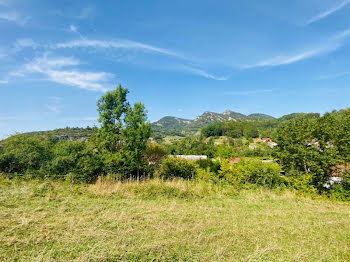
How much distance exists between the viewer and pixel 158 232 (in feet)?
10.6

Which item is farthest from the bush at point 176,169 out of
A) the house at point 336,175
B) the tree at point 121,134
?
the house at point 336,175

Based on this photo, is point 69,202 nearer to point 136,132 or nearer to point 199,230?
point 199,230

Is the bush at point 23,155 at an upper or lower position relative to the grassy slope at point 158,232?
upper

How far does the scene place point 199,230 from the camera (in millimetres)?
3510

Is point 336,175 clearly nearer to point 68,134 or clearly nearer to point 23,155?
point 23,155

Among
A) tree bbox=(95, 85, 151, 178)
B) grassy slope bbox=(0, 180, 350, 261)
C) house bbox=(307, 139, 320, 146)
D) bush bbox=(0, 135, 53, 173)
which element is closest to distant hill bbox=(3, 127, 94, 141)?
bush bbox=(0, 135, 53, 173)

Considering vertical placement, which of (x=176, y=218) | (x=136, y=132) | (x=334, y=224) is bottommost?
(x=334, y=224)

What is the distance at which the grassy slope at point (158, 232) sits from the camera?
2.62 meters

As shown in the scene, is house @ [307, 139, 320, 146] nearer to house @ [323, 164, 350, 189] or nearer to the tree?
house @ [323, 164, 350, 189]

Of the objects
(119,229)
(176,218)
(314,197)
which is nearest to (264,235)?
(176,218)

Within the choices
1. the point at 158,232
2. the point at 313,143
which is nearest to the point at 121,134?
the point at 158,232

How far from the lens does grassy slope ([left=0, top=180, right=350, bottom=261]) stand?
8.59 feet

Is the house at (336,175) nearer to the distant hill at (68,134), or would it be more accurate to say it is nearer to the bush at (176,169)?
the bush at (176,169)

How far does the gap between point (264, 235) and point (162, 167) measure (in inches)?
360
